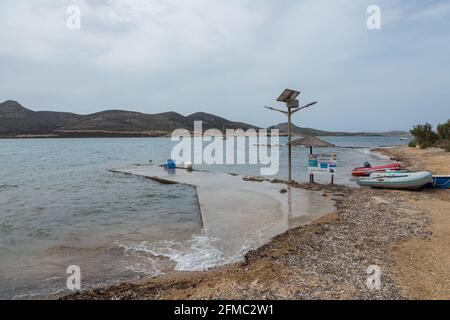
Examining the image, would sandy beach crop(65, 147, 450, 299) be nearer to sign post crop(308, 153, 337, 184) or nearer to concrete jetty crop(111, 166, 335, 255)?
concrete jetty crop(111, 166, 335, 255)

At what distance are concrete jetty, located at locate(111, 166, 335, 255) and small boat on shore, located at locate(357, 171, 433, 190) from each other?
3.25m

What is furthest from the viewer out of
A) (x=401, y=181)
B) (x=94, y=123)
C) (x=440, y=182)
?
(x=94, y=123)

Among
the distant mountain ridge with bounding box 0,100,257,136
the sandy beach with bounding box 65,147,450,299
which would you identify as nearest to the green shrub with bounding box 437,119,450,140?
the sandy beach with bounding box 65,147,450,299

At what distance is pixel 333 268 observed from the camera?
5402 millimetres

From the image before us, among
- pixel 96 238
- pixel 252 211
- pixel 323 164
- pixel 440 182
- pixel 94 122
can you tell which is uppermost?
pixel 94 122

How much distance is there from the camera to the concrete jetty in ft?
26.1

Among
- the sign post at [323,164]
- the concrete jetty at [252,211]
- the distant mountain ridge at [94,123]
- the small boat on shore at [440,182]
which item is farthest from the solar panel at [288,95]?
the distant mountain ridge at [94,123]

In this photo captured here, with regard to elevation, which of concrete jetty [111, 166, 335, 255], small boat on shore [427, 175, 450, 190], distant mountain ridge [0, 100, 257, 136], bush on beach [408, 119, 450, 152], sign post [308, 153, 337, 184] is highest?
distant mountain ridge [0, 100, 257, 136]

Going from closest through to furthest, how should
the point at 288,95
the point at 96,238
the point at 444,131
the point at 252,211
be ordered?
the point at 96,238, the point at 252,211, the point at 288,95, the point at 444,131

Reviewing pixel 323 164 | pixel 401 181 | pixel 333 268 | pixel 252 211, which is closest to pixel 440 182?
pixel 401 181

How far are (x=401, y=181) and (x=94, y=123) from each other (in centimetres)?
14441

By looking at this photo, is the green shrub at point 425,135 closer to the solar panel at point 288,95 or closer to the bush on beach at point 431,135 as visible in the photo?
the bush on beach at point 431,135

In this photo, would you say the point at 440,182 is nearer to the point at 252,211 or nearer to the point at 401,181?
the point at 401,181
